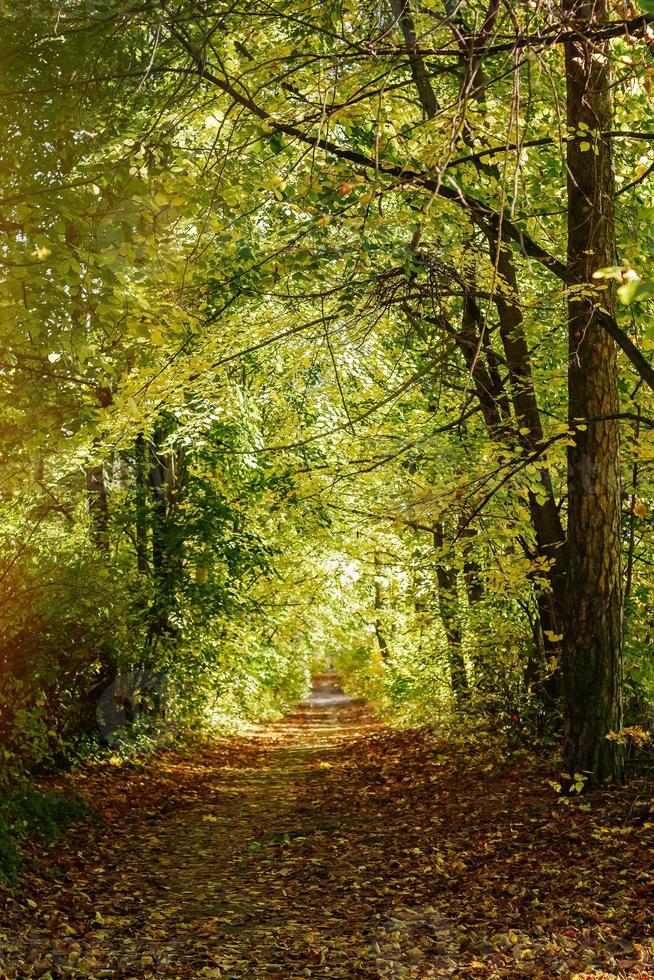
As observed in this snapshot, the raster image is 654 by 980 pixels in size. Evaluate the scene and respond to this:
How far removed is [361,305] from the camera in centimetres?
755

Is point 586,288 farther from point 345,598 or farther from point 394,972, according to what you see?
point 345,598

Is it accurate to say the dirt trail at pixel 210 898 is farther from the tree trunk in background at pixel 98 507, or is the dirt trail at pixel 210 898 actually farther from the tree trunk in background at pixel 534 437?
the tree trunk in background at pixel 98 507

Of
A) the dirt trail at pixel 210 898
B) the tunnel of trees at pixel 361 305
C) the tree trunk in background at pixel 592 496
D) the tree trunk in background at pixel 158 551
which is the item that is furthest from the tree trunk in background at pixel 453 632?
the tree trunk in background at pixel 158 551

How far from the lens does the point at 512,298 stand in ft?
23.8

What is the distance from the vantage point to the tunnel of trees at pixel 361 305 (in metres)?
5.60

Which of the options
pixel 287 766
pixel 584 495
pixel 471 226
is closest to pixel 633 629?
pixel 584 495

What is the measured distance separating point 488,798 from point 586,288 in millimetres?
4740

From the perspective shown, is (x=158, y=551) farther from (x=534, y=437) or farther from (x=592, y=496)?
(x=592, y=496)

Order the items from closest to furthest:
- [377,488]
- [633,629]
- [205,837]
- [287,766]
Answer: [633,629]
[205,837]
[377,488]
[287,766]

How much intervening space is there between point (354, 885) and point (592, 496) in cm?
351

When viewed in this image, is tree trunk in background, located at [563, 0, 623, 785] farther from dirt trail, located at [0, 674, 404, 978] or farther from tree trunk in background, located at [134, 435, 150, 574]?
tree trunk in background, located at [134, 435, 150, 574]

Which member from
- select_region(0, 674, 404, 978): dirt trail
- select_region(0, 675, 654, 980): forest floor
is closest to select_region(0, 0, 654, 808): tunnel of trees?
select_region(0, 675, 654, 980): forest floor

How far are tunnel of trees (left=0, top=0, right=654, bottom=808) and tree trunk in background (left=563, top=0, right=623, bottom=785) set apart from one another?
2 centimetres

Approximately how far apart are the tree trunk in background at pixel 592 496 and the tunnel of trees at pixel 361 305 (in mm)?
23
